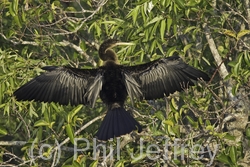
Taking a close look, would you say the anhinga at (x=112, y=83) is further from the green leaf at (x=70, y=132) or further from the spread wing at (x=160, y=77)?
the green leaf at (x=70, y=132)

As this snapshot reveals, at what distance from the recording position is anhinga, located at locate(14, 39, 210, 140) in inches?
225

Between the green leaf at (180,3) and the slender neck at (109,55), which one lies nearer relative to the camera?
the green leaf at (180,3)

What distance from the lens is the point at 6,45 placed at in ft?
24.1

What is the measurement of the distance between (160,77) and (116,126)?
32.5 inches

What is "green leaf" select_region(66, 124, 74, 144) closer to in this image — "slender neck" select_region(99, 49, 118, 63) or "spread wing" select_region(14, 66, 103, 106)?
"spread wing" select_region(14, 66, 103, 106)

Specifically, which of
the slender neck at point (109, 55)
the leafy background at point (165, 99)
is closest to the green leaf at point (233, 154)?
the leafy background at point (165, 99)

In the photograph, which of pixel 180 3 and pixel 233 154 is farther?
pixel 180 3

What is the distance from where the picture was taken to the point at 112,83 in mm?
5992

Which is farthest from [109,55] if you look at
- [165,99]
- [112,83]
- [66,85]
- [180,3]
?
[180,3]

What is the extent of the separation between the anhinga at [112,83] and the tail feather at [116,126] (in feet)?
0.07

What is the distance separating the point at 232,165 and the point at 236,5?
2308 millimetres

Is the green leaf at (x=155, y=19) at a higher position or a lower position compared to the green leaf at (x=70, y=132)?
higher

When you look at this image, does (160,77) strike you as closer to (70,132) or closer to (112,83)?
(112,83)

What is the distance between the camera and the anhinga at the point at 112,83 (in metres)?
5.70
